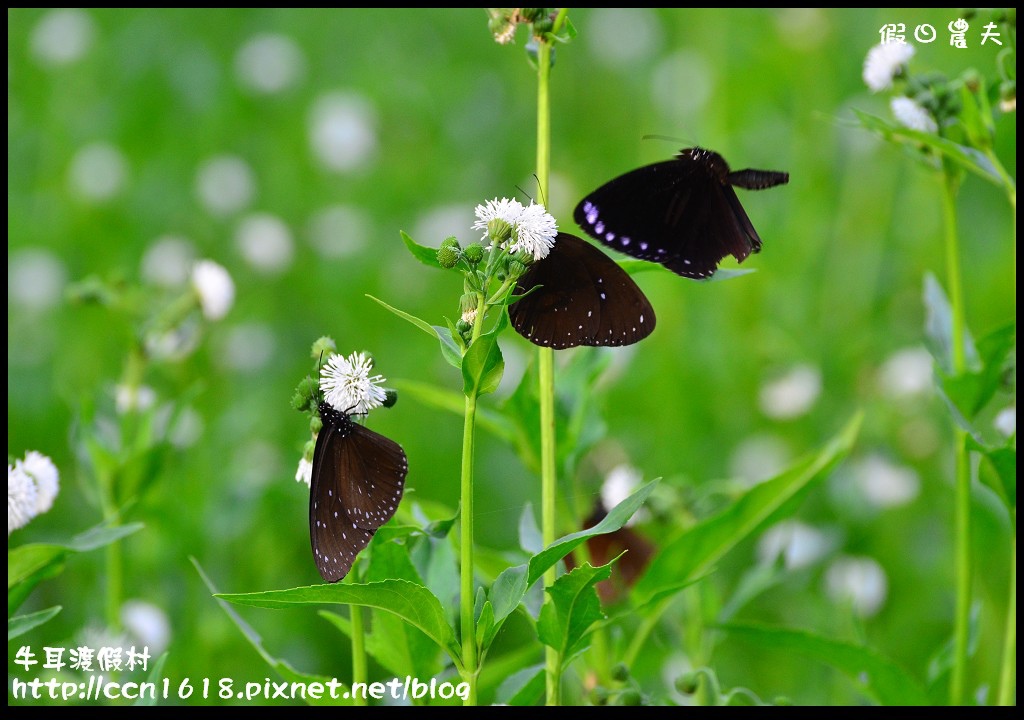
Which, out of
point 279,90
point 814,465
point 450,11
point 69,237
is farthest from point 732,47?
point 814,465

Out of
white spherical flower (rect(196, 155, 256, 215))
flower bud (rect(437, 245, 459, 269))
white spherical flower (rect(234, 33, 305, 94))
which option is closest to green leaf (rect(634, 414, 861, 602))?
flower bud (rect(437, 245, 459, 269))

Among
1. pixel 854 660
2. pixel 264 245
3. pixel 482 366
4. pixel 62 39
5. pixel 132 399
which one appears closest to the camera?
pixel 482 366

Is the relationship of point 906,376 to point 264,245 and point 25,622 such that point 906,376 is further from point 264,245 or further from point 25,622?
point 25,622

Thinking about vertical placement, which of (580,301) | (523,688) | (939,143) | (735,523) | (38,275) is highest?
(38,275)

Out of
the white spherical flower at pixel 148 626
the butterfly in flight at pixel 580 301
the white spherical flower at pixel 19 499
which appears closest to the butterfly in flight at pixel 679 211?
the butterfly in flight at pixel 580 301

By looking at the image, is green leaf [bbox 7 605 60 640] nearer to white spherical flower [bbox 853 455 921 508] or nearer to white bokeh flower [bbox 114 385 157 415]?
white bokeh flower [bbox 114 385 157 415]

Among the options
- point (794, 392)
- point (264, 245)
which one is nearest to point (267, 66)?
point (264, 245)
